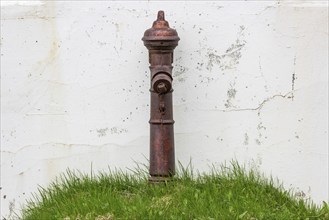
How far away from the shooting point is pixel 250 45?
5305 millimetres

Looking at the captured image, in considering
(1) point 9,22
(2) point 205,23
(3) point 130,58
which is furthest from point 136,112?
(1) point 9,22

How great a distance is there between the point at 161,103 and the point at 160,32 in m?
0.50

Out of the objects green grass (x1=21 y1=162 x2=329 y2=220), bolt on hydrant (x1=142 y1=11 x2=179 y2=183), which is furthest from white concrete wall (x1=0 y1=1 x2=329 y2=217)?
bolt on hydrant (x1=142 y1=11 x2=179 y2=183)

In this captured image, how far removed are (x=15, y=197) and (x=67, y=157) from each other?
522 millimetres

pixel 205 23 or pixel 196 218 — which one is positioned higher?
pixel 205 23

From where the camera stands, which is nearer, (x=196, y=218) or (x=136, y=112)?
(x=196, y=218)

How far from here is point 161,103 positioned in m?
5.06

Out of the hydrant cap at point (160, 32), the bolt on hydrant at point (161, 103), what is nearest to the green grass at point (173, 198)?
the bolt on hydrant at point (161, 103)

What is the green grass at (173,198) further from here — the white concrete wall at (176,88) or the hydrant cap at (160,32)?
the hydrant cap at (160,32)

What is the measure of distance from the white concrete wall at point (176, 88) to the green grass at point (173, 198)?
0.15m

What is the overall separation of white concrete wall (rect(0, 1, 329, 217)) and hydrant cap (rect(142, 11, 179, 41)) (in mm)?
269

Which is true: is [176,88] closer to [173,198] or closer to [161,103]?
[161,103]

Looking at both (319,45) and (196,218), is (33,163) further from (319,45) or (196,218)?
(319,45)

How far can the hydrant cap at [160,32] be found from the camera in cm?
498
